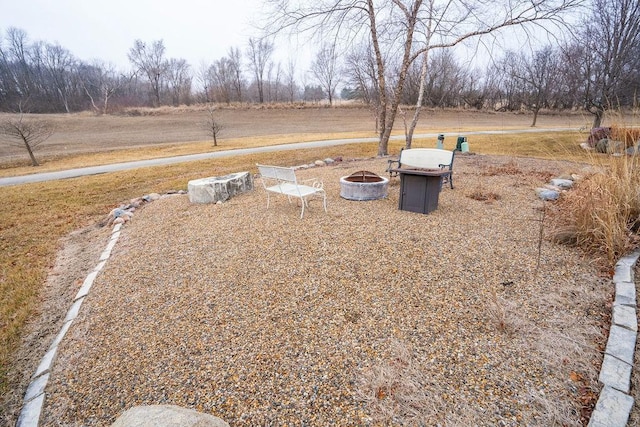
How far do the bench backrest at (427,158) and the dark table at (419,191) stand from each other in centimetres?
147

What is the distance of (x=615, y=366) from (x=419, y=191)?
3162 millimetres

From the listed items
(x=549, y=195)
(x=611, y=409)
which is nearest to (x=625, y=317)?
(x=611, y=409)

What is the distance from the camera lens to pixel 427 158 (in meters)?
6.30

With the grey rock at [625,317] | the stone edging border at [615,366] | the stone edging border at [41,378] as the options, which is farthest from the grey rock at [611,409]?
the stone edging border at [41,378]

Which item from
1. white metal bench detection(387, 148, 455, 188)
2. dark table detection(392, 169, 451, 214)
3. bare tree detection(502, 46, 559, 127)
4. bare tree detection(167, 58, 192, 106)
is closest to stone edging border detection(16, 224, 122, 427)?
dark table detection(392, 169, 451, 214)

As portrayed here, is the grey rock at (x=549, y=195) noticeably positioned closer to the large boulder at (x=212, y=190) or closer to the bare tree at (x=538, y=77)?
the large boulder at (x=212, y=190)

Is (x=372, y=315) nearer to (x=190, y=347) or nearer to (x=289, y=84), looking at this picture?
(x=190, y=347)

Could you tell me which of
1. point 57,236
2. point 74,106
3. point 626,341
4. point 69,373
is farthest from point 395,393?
point 74,106

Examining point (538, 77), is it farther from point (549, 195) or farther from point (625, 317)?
point (625, 317)

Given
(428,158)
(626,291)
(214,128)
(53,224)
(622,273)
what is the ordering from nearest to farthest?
1. (626,291)
2. (622,273)
3. (53,224)
4. (428,158)
5. (214,128)

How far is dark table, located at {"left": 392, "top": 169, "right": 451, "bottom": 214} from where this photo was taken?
4663 mm

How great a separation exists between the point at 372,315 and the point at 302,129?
90.7 feet

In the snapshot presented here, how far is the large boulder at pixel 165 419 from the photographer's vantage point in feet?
4.47

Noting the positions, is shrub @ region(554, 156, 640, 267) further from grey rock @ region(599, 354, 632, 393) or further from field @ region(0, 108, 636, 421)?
grey rock @ region(599, 354, 632, 393)
